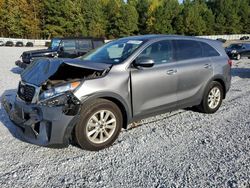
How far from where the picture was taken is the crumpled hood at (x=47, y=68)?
4.45 metres

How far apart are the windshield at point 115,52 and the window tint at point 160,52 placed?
19 cm

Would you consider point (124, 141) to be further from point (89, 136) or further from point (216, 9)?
point (216, 9)

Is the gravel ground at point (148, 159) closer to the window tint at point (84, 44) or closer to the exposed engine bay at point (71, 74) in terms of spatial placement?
the exposed engine bay at point (71, 74)

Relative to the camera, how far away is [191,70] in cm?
569

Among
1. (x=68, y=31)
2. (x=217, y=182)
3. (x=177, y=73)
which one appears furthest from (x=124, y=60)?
(x=68, y=31)

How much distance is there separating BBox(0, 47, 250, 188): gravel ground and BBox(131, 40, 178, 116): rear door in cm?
51

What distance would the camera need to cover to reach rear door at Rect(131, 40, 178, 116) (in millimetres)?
4836

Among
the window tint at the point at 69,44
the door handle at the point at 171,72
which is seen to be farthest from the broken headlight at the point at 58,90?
the window tint at the point at 69,44

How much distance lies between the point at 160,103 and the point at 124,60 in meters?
1.03

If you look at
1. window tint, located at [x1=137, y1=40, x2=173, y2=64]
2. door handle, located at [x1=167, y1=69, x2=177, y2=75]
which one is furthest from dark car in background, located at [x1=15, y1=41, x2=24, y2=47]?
door handle, located at [x1=167, y1=69, x2=177, y2=75]

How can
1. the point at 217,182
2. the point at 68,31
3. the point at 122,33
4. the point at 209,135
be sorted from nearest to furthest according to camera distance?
the point at 217,182 → the point at 209,135 → the point at 68,31 → the point at 122,33

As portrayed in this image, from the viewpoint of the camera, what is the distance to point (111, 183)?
11.7 ft

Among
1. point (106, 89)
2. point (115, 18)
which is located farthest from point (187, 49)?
point (115, 18)

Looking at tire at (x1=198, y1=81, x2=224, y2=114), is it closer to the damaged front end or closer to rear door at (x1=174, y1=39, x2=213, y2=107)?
rear door at (x1=174, y1=39, x2=213, y2=107)
